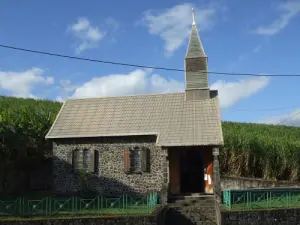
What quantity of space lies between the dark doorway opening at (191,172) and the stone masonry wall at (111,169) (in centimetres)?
176

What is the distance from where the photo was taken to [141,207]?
854 inches

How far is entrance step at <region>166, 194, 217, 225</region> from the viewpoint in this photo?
2187cm

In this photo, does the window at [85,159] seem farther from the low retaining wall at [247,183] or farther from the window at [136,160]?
the low retaining wall at [247,183]

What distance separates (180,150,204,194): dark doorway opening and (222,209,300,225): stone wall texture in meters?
6.54

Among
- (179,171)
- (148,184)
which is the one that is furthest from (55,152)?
(179,171)

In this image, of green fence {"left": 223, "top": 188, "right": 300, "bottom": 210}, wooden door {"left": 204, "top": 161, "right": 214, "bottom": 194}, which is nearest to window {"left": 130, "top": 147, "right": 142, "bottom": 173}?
wooden door {"left": 204, "top": 161, "right": 214, "bottom": 194}

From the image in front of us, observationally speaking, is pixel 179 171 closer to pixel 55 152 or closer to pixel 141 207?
pixel 141 207

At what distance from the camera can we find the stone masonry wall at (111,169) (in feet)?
85.3

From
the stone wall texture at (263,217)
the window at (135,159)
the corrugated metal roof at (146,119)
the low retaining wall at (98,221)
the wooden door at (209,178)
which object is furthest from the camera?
the window at (135,159)

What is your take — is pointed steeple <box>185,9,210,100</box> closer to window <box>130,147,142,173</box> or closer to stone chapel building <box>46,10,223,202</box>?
stone chapel building <box>46,10,223,202</box>

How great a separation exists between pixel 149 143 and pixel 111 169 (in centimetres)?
293

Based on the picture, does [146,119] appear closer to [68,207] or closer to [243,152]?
[68,207]

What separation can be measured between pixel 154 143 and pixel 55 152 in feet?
21.9

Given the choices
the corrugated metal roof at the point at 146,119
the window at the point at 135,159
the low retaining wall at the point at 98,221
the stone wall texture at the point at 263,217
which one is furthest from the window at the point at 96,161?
the stone wall texture at the point at 263,217
